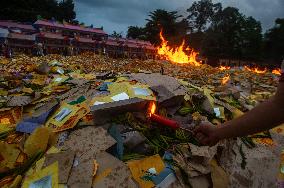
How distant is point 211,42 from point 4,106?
3988 centimetres

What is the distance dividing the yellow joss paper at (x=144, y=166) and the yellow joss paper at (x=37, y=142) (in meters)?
1.06

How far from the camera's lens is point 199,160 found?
3361mm

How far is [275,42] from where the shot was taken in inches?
1818

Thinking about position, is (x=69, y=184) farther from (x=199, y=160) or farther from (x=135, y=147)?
(x=199, y=160)

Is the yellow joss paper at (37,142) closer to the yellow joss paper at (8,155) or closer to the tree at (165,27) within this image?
the yellow joss paper at (8,155)

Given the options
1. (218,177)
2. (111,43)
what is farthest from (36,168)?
(111,43)

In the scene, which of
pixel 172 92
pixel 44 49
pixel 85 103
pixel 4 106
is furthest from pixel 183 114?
pixel 44 49

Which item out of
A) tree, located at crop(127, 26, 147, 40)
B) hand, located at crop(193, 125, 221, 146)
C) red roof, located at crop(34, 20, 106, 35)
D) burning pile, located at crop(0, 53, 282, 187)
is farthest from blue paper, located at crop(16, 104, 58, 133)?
tree, located at crop(127, 26, 147, 40)

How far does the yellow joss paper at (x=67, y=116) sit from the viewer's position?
3836 mm

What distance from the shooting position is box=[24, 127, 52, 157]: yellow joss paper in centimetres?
344

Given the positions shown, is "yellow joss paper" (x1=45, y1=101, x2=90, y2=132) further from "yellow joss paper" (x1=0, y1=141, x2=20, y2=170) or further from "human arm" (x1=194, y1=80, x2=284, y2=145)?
"human arm" (x1=194, y1=80, x2=284, y2=145)

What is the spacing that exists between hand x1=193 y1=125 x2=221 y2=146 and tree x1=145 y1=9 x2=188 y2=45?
1666 inches

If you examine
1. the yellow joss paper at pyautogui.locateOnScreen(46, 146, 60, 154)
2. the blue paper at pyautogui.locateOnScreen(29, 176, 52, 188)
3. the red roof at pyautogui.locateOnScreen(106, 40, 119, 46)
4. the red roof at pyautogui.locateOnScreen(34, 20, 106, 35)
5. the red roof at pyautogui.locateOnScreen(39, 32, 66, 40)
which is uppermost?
the red roof at pyautogui.locateOnScreen(34, 20, 106, 35)

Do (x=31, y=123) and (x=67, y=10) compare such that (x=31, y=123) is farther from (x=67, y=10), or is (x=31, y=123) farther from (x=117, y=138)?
(x=67, y=10)
